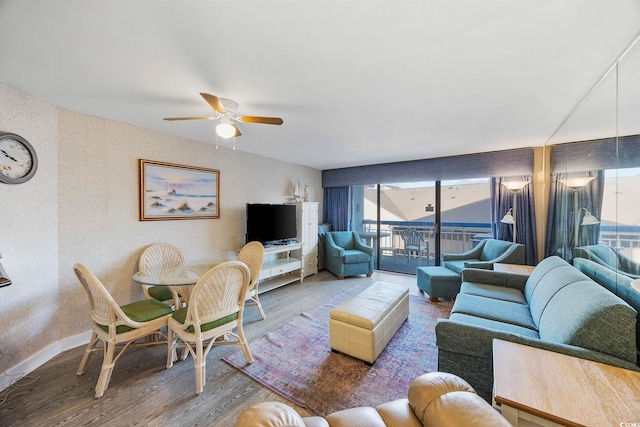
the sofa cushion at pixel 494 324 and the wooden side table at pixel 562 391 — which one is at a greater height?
the wooden side table at pixel 562 391

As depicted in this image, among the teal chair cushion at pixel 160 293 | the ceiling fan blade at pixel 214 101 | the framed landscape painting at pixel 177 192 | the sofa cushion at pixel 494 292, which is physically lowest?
the teal chair cushion at pixel 160 293

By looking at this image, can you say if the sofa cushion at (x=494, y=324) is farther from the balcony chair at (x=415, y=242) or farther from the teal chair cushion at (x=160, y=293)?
the balcony chair at (x=415, y=242)

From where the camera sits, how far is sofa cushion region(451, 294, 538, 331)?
199 centimetres

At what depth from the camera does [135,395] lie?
1.77m

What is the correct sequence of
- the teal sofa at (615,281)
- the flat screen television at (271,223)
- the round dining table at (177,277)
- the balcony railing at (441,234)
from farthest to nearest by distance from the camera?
the balcony railing at (441,234), the flat screen television at (271,223), the round dining table at (177,277), the teal sofa at (615,281)

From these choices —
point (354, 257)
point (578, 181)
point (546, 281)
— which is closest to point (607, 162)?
point (578, 181)

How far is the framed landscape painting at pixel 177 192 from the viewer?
2.87 metres

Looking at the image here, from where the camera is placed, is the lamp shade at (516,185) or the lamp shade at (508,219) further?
the lamp shade at (508,219)

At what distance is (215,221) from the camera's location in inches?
142

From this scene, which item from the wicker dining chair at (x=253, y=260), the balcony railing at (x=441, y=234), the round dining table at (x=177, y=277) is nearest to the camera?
the round dining table at (x=177, y=277)

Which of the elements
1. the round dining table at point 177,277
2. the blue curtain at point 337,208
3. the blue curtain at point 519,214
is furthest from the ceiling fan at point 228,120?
the blue curtain at point 519,214

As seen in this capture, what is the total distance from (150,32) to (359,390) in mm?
2735

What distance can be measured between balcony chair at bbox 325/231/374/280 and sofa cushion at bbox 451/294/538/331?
239cm

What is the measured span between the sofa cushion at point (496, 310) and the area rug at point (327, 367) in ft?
1.80
